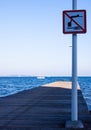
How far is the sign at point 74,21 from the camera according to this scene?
34.1 ft

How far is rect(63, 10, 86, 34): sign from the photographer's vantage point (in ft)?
34.1

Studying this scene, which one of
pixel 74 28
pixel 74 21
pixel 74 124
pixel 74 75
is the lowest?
pixel 74 124

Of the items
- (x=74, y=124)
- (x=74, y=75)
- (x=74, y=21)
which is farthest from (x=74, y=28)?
(x=74, y=124)

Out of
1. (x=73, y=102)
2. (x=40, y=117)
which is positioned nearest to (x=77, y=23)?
(x=73, y=102)

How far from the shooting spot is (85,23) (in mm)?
10406

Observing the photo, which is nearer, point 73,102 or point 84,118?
point 73,102

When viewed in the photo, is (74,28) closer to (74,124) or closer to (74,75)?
(74,75)

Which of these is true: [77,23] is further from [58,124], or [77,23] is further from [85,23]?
[58,124]

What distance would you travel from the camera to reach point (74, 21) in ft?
34.2

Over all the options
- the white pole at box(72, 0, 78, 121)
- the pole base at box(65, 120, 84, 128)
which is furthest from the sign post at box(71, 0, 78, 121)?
the pole base at box(65, 120, 84, 128)

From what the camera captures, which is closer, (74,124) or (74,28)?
(74,124)

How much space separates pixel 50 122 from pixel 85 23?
120 inches

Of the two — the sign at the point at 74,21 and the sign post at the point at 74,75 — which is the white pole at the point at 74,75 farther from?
the sign at the point at 74,21

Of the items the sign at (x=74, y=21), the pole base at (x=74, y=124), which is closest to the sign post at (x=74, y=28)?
the sign at (x=74, y=21)
